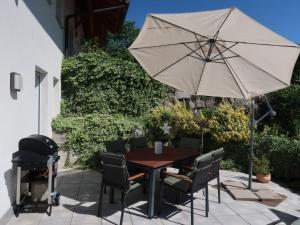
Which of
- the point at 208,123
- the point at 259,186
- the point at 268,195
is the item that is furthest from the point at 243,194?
the point at 208,123

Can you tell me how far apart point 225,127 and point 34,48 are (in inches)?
194

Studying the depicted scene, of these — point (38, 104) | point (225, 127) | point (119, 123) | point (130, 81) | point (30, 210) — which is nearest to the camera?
point (30, 210)

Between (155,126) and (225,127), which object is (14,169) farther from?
(225,127)

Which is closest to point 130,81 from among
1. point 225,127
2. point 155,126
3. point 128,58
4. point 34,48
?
point 128,58

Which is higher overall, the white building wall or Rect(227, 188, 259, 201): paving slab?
the white building wall

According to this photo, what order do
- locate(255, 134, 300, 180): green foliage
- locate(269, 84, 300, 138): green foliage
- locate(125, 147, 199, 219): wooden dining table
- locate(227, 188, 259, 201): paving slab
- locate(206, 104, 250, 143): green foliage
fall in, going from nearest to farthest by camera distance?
locate(125, 147, 199, 219): wooden dining table → locate(227, 188, 259, 201): paving slab → locate(255, 134, 300, 180): green foliage → locate(206, 104, 250, 143): green foliage → locate(269, 84, 300, 138): green foliage

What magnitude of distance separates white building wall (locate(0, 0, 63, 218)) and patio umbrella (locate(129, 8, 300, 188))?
169 cm

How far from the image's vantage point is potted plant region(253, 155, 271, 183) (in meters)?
6.96

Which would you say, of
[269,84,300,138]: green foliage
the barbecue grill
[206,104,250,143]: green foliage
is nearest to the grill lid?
the barbecue grill

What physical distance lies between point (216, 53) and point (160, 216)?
111 inches

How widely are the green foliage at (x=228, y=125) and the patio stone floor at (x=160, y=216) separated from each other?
2219mm

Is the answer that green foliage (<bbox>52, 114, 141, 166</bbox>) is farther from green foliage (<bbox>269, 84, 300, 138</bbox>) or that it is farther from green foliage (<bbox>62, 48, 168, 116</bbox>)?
green foliage (<bbox>269, 84, 300, 138</bbox>)

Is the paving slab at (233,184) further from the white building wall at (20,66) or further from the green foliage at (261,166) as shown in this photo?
the white building wall at (20,66)

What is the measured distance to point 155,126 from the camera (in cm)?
851
